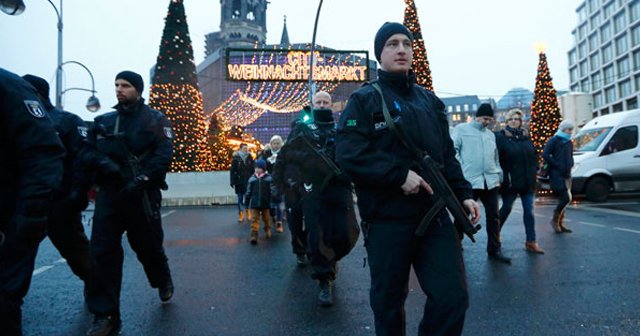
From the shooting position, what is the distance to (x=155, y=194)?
3643 mm

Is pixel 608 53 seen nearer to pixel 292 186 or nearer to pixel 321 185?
pixel 292 186

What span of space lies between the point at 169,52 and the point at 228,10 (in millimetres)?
100631

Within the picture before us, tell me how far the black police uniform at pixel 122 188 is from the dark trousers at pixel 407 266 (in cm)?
199

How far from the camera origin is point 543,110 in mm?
17344

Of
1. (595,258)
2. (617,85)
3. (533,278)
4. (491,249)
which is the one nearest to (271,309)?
(533,278)

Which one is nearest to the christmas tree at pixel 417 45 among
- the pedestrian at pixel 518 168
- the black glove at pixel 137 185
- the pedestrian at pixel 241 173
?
the pedestrian at pixel 241 173

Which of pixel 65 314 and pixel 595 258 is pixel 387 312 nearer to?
pixel 65 314

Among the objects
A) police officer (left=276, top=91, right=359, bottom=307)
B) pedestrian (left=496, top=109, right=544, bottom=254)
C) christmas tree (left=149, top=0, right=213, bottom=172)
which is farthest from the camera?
christmas tree (left=149, top=0, right=213, bottom=172)

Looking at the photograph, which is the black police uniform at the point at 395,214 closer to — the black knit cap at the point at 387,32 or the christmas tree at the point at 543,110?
the black knit cap at the point at 387,32

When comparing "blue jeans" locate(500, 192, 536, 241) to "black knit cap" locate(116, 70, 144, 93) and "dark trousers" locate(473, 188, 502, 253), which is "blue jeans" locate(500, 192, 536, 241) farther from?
"black knit cap" locate(116, 70, 144, 93)

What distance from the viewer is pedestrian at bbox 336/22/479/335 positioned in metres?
2.02

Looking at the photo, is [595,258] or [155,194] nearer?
[155,194]

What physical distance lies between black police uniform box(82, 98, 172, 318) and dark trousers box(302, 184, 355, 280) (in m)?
1.31

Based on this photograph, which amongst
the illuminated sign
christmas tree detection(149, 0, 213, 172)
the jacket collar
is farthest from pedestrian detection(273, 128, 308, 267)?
the illuminated sign
